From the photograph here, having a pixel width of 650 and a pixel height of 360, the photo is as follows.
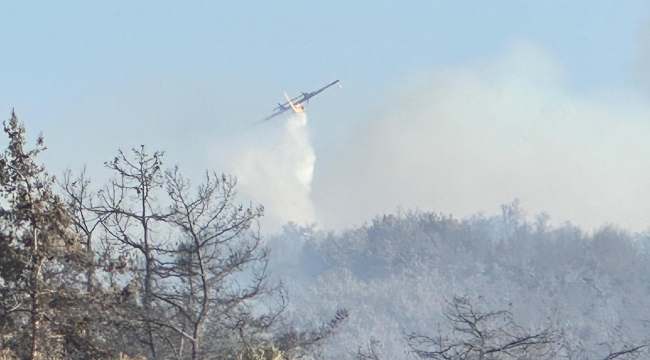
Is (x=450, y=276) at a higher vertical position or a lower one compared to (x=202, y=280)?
higher

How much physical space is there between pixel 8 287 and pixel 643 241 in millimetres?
126909

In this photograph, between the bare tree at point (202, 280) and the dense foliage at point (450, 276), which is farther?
the dense foliage at point (450, 276)

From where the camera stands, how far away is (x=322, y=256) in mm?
146750

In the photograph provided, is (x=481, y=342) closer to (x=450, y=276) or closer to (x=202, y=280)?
(x=202, y=280)

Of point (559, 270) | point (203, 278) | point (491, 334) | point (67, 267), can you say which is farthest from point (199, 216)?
point (559, 270)

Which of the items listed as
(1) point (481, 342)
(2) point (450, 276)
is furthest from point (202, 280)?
(2) point (450, 276)

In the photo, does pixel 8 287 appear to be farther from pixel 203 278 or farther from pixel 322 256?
pixel 322 256

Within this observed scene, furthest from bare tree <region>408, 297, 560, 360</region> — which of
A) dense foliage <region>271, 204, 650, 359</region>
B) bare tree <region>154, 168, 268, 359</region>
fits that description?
dense foliage <region>271, 204, 650, 359</region>

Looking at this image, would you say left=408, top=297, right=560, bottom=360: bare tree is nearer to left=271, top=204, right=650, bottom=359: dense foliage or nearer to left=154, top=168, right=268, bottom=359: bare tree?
left=154, top=168, right=268, bottom=359: bare tree

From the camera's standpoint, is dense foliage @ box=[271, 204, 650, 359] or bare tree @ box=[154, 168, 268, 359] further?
dense foliage @ box=[271, 204, 650, 359]

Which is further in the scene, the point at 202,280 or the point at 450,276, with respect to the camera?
the point at 450,276

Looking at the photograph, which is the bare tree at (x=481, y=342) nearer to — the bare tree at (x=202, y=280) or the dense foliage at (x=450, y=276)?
the bare tree at (x=202, y=280)

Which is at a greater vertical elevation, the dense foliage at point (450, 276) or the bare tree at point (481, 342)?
the dense foliage at point (450, 276)

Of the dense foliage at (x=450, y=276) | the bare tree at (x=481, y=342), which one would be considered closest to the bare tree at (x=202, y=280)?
the bare tree at (x=481, y=342)
